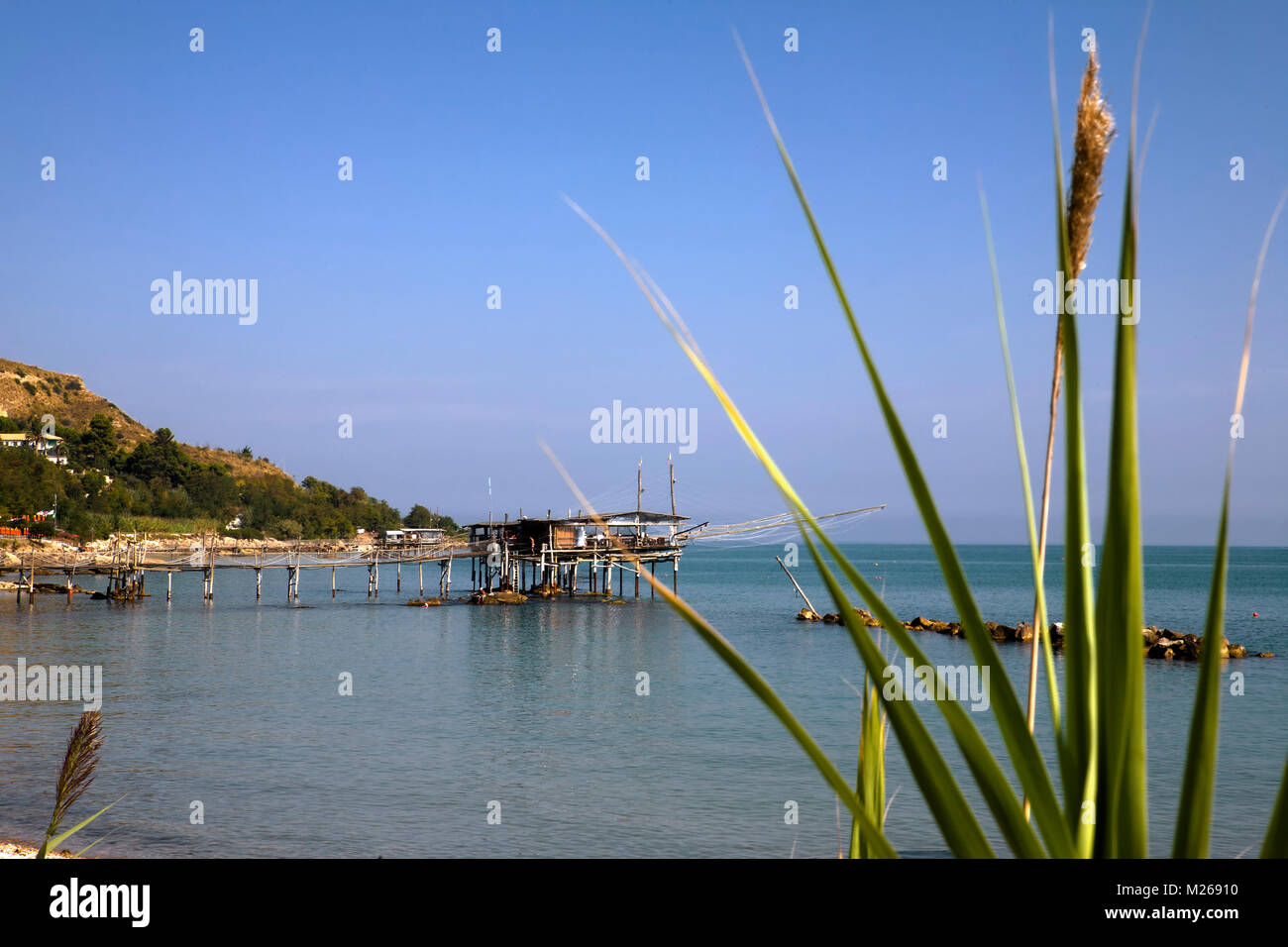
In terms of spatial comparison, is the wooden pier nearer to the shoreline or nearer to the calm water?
the calm water

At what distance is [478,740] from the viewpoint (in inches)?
922

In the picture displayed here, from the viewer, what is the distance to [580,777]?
1994 centimetres

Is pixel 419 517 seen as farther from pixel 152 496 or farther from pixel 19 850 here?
pixel 19 850

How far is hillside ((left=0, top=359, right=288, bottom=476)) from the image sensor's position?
390 ft

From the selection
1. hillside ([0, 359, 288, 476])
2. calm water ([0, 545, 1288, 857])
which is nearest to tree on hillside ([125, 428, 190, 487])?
hillside ([0, 359, 288, 476])

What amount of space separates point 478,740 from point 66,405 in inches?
4891

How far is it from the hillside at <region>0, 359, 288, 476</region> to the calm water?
84.0 m

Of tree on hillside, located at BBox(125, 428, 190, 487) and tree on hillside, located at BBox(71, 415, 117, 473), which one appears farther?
tree on hillside, located at BBox(125, 428, 190, 487)

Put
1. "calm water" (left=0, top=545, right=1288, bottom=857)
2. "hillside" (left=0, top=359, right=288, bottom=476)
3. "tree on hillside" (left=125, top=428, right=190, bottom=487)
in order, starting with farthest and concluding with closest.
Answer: "hillside" (left=0, top=359, right=288, bottom=476)
"tree on hillside" (left=125, top=428, right=190, bottom=487)
"calm water" (left=0, top=545, right=1288, bottom=857)

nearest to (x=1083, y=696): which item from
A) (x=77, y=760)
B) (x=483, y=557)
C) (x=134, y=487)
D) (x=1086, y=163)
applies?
(x=1086, y=163)

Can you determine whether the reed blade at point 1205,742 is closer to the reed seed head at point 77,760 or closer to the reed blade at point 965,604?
the reed blade at point 965,604
